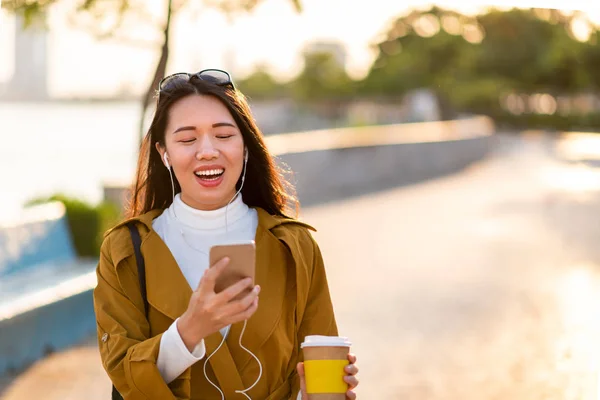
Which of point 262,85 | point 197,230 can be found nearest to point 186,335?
point 197,230

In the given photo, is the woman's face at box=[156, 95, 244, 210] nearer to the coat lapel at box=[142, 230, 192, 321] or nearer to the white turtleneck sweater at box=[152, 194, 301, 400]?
the white turtleneck sweater at box=[152, 194, 301, 400]

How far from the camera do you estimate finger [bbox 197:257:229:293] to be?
208 centimetres

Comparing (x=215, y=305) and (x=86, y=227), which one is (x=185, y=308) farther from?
(x=86, y=227)

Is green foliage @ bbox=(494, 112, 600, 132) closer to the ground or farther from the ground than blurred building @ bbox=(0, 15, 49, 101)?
closer to the ground

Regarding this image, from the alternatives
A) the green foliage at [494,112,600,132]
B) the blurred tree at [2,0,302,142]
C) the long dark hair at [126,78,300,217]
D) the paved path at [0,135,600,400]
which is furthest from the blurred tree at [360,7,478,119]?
the long dark hair at [126,78,300,217]

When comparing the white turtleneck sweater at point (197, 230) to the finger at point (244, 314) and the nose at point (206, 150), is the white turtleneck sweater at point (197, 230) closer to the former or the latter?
the nose at point (206, 150)

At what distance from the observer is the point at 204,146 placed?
2.56 m

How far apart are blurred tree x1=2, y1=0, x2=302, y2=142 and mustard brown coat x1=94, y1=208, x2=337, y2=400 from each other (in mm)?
6981

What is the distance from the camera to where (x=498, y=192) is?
19297 mm

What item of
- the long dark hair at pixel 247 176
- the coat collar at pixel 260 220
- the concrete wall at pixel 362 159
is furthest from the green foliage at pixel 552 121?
the coat collar at pixel 260 220

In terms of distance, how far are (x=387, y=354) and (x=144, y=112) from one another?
171 inches

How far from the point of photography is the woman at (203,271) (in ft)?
8.04

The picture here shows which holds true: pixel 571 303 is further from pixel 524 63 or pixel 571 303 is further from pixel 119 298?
pixel 524 63

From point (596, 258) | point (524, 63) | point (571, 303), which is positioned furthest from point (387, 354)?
point (524, 63)
